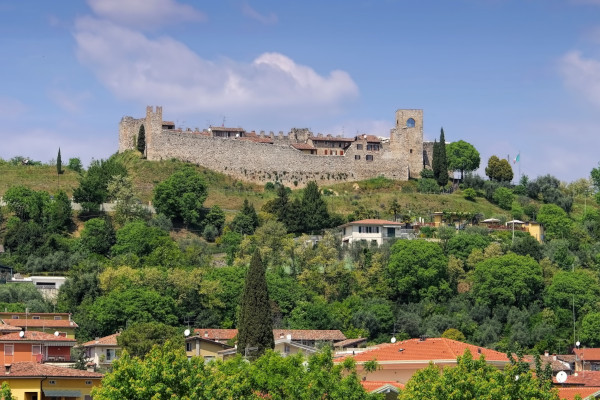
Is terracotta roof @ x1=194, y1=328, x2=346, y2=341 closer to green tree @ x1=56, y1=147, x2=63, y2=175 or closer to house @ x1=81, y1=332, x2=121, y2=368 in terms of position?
house @ x1=81, y1=332, x2=121, y2=368

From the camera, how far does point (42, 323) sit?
2958 inches

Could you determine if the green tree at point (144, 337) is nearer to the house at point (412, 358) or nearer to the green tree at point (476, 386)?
the house at point (412, 358)

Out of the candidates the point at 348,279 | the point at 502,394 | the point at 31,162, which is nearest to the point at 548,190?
the point at 348,279

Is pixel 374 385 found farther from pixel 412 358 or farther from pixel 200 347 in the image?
pixel 200 347

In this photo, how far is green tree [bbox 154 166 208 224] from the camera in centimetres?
10956

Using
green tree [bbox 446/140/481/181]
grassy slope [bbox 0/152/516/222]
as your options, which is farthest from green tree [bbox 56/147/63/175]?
green tree [bbox 446/140/481/181]

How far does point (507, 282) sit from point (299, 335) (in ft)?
59.1

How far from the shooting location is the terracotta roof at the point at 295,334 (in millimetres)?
79688

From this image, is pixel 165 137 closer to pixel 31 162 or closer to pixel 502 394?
pixel 31 162

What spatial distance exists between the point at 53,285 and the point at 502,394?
53.2m

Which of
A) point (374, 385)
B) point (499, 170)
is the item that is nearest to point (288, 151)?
point (499, 170)

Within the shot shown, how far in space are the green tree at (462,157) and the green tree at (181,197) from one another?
91.6 feet

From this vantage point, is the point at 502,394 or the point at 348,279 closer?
the point at 502,394

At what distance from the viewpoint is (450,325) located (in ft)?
282
